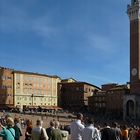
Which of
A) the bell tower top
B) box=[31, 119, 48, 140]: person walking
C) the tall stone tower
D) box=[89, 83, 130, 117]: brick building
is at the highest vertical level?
the bell tower top

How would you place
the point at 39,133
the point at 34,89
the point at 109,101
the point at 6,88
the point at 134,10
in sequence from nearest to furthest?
the point at 39,133
the point at 134,10
the point at 6,88
the point at 109,101
the point at 34,89

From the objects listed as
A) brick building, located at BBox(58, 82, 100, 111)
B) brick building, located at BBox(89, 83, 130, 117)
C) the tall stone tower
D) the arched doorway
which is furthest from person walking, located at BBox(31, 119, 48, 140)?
brick building, located at BBox(58, 82, 100, 111)

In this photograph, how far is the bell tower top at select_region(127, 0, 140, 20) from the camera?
80088 mm

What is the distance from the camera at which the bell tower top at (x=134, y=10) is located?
263ft

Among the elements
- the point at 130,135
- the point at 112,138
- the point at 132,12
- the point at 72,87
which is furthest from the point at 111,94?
the point at 112,138

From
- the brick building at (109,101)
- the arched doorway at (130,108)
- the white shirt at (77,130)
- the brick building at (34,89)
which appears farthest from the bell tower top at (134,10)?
the white shirt at (77,130)

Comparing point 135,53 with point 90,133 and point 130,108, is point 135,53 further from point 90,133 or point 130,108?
point 90,133

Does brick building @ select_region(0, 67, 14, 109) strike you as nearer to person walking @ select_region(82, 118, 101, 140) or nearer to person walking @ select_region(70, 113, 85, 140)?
person walking @ select_region(70, 113, 85, 140)

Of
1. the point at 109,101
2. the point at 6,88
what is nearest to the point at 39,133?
the point at 6,88

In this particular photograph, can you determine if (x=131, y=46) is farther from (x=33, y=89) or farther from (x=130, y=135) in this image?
(x=130, y=135)

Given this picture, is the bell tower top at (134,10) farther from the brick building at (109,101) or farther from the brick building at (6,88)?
the brick building at (6,88)

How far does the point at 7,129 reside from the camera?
9.05m

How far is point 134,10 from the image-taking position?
81.1 m

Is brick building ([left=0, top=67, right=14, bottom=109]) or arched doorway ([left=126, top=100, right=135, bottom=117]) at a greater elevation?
brick building ([left=0, top=67, right=14, bottom=109])
